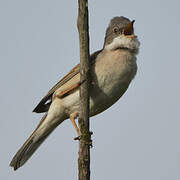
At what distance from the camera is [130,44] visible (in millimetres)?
6797

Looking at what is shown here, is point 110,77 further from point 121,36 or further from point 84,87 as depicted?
point 84,87

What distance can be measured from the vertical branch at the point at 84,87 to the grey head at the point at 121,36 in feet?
6.99

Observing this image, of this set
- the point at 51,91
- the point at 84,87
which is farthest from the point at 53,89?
the point at 84,87

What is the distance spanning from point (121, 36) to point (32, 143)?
2.90m

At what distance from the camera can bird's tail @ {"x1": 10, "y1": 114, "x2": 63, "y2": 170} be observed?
7.18 metres

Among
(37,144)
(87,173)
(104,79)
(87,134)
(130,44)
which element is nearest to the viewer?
(87,173)

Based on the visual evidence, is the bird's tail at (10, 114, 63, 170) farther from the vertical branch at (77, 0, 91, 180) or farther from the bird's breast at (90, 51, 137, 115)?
the vertical branch at (77, 0, 91, 180)

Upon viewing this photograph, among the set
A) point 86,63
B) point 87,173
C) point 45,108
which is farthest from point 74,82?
point 87,173

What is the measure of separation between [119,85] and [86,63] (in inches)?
71.1

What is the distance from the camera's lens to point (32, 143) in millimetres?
7367

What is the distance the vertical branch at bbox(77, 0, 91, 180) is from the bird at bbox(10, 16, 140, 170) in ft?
4.37

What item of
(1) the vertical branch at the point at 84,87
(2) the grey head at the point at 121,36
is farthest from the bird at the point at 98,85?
(1) the vertical branch at the point at 84,87

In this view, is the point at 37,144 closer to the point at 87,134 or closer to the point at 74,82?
the point at 74,82

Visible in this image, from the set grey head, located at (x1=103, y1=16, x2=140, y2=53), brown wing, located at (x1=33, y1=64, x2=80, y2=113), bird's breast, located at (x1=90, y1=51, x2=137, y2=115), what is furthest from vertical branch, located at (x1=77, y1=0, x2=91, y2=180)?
grey head, located at (x1=103, y1=16, x2=140, y2=53)
